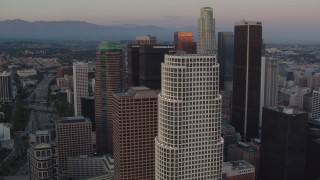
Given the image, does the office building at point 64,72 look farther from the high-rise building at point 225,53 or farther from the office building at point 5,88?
the high-rise building at point 225,53

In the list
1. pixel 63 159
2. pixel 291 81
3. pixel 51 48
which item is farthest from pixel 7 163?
pixel 51 48

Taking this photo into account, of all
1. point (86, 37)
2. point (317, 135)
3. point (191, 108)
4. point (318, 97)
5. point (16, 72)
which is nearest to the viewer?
point (191, 108)

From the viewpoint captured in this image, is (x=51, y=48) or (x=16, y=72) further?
(x=51, y=48)

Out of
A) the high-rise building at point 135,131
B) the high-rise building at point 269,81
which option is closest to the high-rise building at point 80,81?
the high-rise building at point 269,81

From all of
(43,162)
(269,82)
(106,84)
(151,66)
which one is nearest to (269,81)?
(269,82)

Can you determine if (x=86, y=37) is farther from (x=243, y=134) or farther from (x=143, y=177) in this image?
(x=143, y=177)

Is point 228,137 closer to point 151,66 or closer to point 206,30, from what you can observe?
point 151,66
